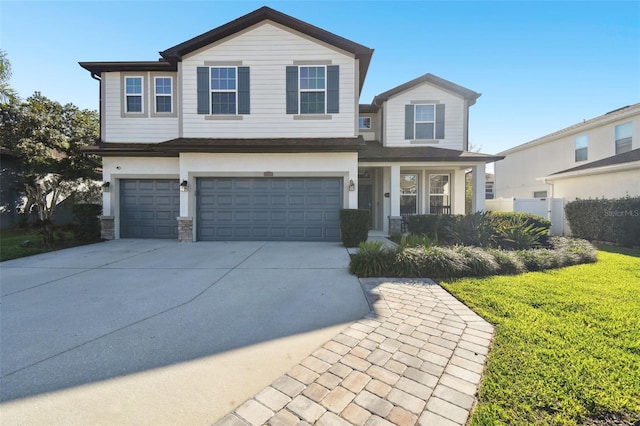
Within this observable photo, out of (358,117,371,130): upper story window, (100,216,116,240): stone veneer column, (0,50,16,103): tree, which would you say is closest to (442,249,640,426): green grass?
(358,117,371,130): upper story window

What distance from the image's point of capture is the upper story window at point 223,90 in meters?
10.1

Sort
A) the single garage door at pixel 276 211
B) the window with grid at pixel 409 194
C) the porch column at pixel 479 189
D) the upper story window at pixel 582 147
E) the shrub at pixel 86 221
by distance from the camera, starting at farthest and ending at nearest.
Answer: the upper story window at pixel 582 147, the window with grid at pixel 409 194, the porch column at pixel 479 189, the shrub at pixel 86 221, the single garage door at pixel 276 211

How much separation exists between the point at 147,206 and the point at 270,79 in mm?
6986

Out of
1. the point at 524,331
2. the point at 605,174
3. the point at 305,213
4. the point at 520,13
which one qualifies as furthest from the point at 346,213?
the point at 605,174

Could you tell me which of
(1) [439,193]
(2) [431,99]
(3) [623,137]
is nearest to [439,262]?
(1) [439,193]

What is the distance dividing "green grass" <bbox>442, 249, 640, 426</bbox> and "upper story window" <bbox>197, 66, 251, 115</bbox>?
9.26m

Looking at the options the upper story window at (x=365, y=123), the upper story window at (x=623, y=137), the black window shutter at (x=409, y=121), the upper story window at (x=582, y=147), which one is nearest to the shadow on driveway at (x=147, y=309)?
the black window shutter at (x=409, y=121)

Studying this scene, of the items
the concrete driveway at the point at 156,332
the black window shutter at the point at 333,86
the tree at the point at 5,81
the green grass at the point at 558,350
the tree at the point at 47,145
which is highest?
the tree at the point at 5,81

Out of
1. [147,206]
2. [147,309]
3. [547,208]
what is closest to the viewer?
[147,309]

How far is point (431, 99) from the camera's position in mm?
13008

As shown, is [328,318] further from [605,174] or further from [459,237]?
[605,174]

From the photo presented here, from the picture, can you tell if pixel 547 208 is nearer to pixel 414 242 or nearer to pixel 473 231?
pixel 473 231

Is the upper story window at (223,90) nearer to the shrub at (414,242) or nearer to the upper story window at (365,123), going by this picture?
the upper story window at (365,123)

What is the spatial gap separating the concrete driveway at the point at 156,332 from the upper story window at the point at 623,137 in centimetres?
1843
